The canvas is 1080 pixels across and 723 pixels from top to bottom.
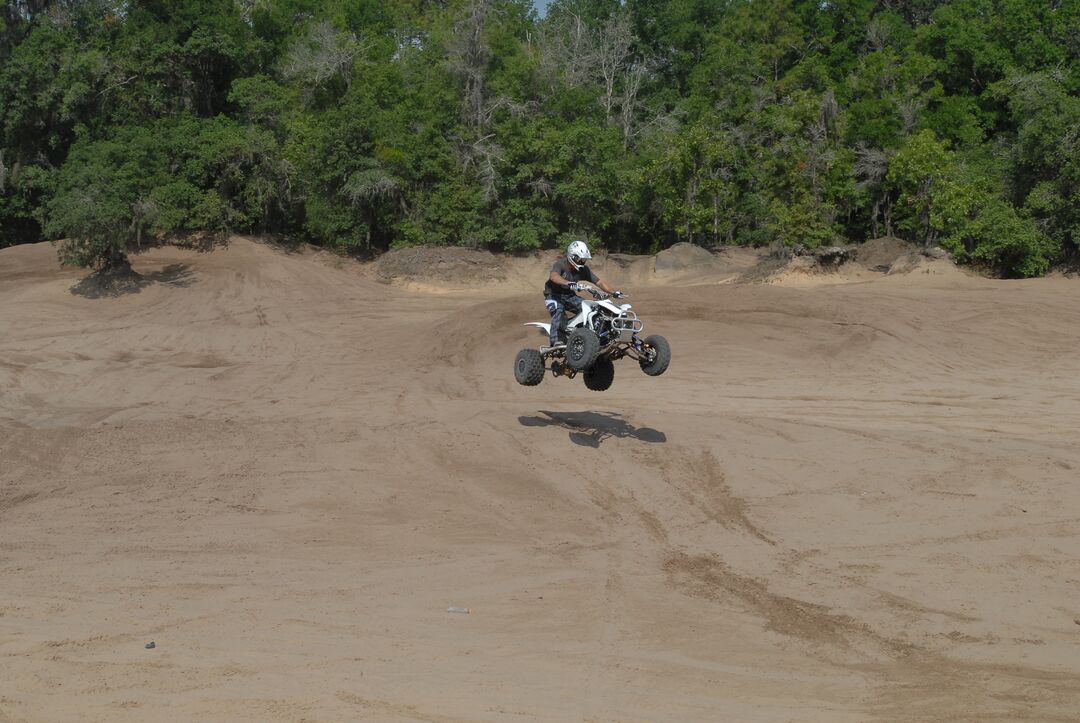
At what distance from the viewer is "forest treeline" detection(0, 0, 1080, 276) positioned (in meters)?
31.6

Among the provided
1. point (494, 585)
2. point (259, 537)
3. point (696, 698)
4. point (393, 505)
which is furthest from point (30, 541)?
point (696, 698)

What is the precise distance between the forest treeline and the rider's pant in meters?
18.9

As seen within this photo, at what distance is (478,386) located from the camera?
22.1 m

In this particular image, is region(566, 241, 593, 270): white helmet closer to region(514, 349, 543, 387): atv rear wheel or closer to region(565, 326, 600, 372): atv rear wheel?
region(565, 326, 600, 372): atv rear wheel

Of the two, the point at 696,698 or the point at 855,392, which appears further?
the point at 855,392

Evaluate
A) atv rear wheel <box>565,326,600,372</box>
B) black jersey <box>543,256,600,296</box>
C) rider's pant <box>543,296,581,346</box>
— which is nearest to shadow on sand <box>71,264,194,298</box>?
rider's pant <box>543,296,581,346</box>

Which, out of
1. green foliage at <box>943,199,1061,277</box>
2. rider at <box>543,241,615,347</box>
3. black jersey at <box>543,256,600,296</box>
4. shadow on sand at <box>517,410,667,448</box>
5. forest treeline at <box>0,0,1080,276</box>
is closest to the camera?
rider at <box>543,241,615,347</box>

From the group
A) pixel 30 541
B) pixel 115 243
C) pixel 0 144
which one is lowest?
pixel 30 541

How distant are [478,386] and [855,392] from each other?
24.6ft

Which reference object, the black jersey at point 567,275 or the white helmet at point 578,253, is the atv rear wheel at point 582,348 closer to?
the black jersey at point 567,275

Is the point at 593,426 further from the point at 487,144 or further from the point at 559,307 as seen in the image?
the point at 487,144

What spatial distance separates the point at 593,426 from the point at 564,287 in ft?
10.8

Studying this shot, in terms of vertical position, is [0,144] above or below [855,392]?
above

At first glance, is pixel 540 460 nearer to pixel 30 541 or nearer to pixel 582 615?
pixel 582 615
